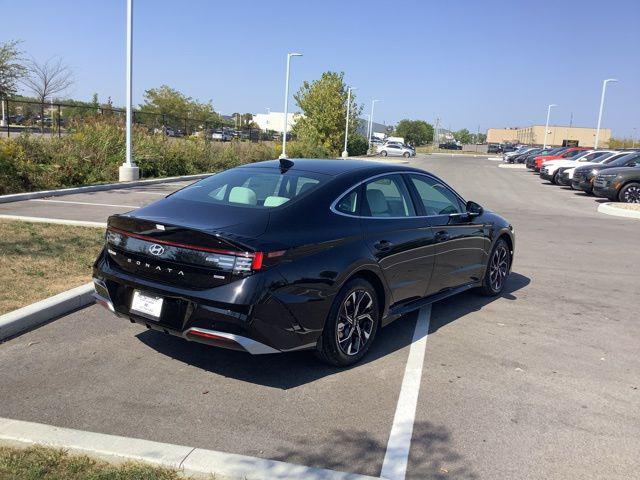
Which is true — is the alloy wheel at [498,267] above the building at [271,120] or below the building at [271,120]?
below

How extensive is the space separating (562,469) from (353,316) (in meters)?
1.88

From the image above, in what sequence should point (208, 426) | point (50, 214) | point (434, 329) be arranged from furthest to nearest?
1. point (50, 214)
2. point (434, 329)
3. point (208, 426)

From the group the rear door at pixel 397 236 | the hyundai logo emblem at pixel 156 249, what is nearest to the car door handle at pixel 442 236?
the rear door at pixel 397 236

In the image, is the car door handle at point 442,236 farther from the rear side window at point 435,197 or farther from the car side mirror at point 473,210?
the car side mirror at point 473,210

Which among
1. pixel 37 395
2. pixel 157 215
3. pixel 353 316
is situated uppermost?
pixel 157 215

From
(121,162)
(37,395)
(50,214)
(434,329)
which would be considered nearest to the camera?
(37,395)

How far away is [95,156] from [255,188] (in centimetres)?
1419

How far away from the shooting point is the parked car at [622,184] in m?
19.2

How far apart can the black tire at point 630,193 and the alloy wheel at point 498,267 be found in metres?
14.3

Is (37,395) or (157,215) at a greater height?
(157,215)

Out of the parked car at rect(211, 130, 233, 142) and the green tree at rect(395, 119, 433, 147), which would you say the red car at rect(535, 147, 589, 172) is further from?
the green tree at rect(395, 119, 433, 147)

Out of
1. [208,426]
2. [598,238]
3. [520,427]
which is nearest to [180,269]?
[208,426]

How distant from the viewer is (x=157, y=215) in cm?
445

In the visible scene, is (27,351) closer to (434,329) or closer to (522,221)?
(434,329)
